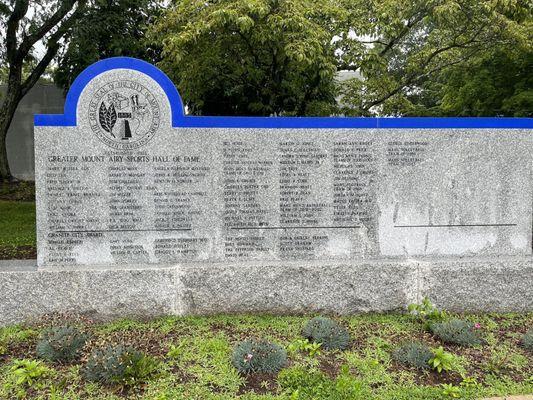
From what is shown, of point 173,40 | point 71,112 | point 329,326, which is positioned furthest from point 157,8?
point 329,326

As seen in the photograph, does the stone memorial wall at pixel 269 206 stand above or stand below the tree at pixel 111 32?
below

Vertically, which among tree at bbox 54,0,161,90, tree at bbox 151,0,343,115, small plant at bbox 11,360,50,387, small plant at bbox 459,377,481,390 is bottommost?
small plant at bbox 459,377,481,390

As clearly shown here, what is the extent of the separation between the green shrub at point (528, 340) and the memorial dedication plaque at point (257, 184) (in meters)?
1.04

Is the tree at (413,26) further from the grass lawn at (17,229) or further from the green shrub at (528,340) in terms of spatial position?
the grass lawn at (17,229)

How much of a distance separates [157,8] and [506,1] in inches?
269

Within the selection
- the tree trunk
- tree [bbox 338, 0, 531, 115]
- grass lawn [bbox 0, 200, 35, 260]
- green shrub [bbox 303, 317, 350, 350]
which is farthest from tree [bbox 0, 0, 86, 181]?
green shrub [bbox 303, 317, 350, 350]

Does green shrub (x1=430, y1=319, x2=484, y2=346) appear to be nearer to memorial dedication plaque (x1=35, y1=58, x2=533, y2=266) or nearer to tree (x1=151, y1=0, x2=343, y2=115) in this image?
memorial dedication plaque (x1=35, y1=58, x2=533, y2=266)

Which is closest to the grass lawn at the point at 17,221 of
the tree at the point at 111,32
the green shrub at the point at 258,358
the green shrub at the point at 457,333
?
the tree at the point at 111,32

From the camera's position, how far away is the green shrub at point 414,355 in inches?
149

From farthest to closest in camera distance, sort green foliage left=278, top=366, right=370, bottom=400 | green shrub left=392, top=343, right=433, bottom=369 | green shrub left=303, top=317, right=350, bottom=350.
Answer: green shrub left=303, top=317, right=350, bottom=350 → green shrub left=392, top=343, right=433, bottom=369 → green foliage left=278, top=366, right=370, bottom=400

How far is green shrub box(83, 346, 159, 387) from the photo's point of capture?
11.3 feet

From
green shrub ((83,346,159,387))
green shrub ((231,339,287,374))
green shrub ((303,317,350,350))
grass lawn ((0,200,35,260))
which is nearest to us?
green shrub ((83,346,159,387))

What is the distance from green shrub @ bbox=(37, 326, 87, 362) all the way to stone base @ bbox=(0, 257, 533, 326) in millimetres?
567

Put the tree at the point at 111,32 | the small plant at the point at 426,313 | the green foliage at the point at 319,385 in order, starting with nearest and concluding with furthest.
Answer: the green foliage at the point at 319,385 → the small plant at the point at 426,313 → the tree at the point at 111,32
